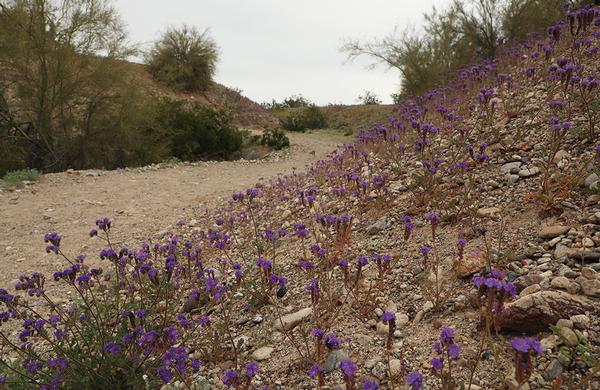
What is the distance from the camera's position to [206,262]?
489 cm

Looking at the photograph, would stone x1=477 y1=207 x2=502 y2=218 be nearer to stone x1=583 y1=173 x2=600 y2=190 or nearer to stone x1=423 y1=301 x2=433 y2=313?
stone x1=583 y1=173 x2=600 y2=190

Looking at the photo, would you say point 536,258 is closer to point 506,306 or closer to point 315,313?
point 506,306

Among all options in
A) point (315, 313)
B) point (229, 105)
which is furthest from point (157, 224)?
point (229, 105)

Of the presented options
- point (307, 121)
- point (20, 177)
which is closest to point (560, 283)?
point (20, 177)

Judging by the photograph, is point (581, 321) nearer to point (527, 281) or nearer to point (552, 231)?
point (527, 281)

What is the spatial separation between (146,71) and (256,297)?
27.1 meters

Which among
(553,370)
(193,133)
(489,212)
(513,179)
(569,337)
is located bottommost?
(553,370)

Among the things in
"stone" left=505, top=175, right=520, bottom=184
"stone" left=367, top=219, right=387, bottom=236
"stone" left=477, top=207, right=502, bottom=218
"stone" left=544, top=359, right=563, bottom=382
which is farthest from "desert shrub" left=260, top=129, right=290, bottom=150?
"stone" left=544, top=359, right=563, bottom=382

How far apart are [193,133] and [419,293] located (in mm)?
14236

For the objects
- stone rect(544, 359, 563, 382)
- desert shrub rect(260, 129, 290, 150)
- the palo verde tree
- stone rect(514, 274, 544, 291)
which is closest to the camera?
stone rect(544, 359, 563, 382)

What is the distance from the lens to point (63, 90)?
12102mm

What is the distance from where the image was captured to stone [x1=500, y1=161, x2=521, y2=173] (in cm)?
409

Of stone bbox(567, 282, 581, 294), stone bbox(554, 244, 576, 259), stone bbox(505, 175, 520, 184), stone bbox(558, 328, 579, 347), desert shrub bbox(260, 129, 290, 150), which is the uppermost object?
desert shrub bbox(260, 129, 290, 150)

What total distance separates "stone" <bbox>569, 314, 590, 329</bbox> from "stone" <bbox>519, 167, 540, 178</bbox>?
2114 mm
